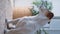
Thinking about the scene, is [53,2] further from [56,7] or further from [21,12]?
[21,12]

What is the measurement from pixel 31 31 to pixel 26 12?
54.9 inches

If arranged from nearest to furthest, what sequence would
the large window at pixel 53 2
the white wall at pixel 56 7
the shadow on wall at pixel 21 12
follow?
1. the shadow on wall at pixel 21 12
2. the large window at pixel 53 2
3. the white wall at pixel 56 7

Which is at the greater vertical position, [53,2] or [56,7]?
[53,2]

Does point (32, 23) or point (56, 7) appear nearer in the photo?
point (32, 23)

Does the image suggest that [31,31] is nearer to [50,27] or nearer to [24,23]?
[24,23]

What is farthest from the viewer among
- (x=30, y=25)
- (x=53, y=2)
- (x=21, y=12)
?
(x=53, y=2)

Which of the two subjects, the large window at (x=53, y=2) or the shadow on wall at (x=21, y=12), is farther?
the large window at (x=53, y=2)

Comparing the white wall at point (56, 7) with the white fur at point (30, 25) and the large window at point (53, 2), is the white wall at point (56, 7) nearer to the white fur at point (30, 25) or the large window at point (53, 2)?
the large window at point (53, 2)

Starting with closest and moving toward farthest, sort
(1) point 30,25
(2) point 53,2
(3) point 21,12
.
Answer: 1. (1) point 30,25
2. (3) point 21,12
3. (2) point 53,2

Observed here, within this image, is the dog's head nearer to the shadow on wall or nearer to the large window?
the shadow on wall

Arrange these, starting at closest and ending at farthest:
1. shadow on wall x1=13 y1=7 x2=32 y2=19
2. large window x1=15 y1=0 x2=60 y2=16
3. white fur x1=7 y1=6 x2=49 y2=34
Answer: white fur x1=7 y1=6 x2=49 y2=34 < shadow on wall x1=13 y1=7 x2=32 y2=19 < large window x1=15 y1=0 x2=60 y2=16

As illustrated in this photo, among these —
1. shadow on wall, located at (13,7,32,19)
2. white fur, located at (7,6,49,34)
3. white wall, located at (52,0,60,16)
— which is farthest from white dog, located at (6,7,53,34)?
white wall, located at (52,0,60,16)

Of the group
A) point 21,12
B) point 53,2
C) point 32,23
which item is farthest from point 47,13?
point 53,2

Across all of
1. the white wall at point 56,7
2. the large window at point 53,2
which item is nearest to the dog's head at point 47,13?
the large window at point 53,2
